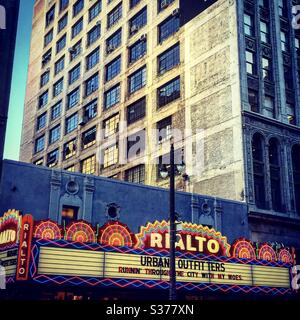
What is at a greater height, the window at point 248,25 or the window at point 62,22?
the window at point 62,22

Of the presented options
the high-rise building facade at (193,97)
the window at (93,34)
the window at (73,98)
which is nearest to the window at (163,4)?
the high-rise building facade at (193,97)

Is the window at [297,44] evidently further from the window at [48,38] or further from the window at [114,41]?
the window at [48,38]

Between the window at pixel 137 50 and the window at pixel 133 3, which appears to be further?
the window at pixel 133 3

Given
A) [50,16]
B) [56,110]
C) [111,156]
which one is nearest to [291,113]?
[111,156]

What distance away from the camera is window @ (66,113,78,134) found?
184ft

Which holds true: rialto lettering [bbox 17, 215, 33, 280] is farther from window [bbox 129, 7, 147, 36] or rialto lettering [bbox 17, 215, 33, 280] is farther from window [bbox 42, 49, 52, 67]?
window [bbox 42, 49, 52, 67]

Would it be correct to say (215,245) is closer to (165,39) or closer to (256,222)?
(256,222)

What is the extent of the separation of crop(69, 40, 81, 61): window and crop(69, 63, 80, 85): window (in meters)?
1.78

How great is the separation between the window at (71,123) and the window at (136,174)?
13625 millimetres

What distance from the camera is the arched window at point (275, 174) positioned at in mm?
36000

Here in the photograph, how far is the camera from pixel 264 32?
132 ft

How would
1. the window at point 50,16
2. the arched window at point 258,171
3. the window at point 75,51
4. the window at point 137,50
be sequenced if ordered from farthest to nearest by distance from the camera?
the window at point 50,16 < the window at point 75,51 < the window at point 137,50 < the arched window at point 258,171

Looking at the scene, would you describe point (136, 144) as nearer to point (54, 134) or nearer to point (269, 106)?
point (269, 106)

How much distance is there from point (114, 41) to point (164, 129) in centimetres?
1686
